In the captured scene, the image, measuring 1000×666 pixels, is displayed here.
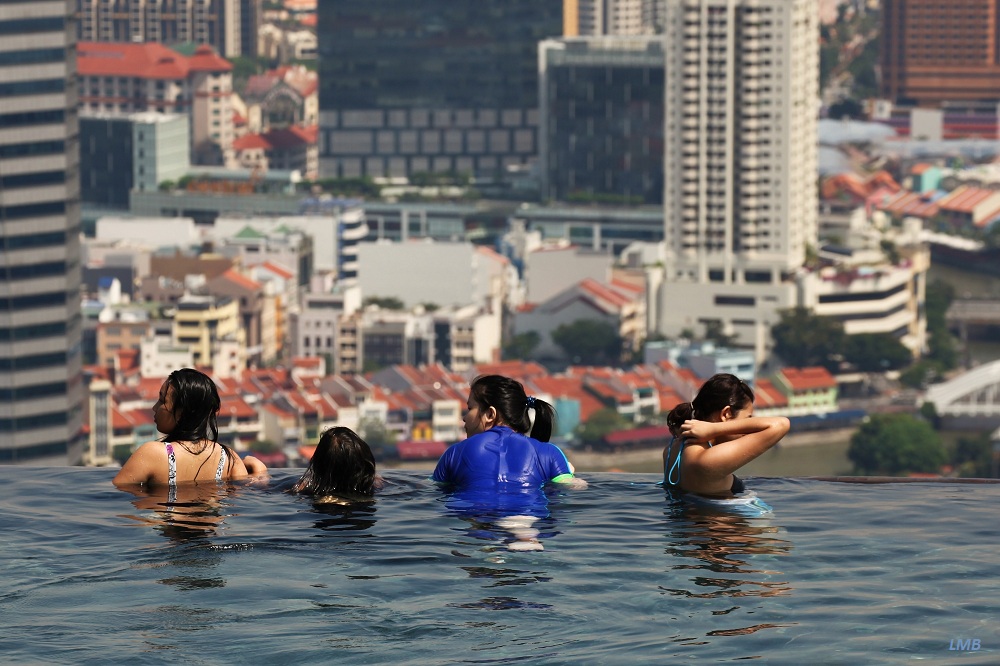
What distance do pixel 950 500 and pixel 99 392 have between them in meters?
112

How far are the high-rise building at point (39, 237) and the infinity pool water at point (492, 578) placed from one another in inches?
3713

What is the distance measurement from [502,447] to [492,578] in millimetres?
2401

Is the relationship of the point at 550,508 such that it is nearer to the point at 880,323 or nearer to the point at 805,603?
the point at 805,603

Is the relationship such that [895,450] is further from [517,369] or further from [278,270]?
[278,270]

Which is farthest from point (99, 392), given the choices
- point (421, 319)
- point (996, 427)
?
point (996, 427)

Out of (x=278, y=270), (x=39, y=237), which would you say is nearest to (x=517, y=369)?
(x=278, y=270)

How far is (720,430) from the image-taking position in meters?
17.2

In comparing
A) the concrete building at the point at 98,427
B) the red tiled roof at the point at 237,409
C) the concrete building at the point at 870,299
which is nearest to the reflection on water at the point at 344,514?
the concrete building at the point at 98,427

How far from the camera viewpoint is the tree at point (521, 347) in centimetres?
15838

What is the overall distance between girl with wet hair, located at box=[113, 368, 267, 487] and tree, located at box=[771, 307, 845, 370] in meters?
138

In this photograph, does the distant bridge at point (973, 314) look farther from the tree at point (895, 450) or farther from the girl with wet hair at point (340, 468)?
the girl with wet hair at point (340, 468)

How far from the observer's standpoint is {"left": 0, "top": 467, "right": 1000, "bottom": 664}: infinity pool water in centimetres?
1395

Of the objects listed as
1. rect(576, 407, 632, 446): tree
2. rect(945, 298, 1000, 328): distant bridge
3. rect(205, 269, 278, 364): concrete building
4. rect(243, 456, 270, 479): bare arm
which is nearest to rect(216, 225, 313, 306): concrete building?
rect(205, 269, 278, 364): concrete building

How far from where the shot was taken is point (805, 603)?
15.0m
